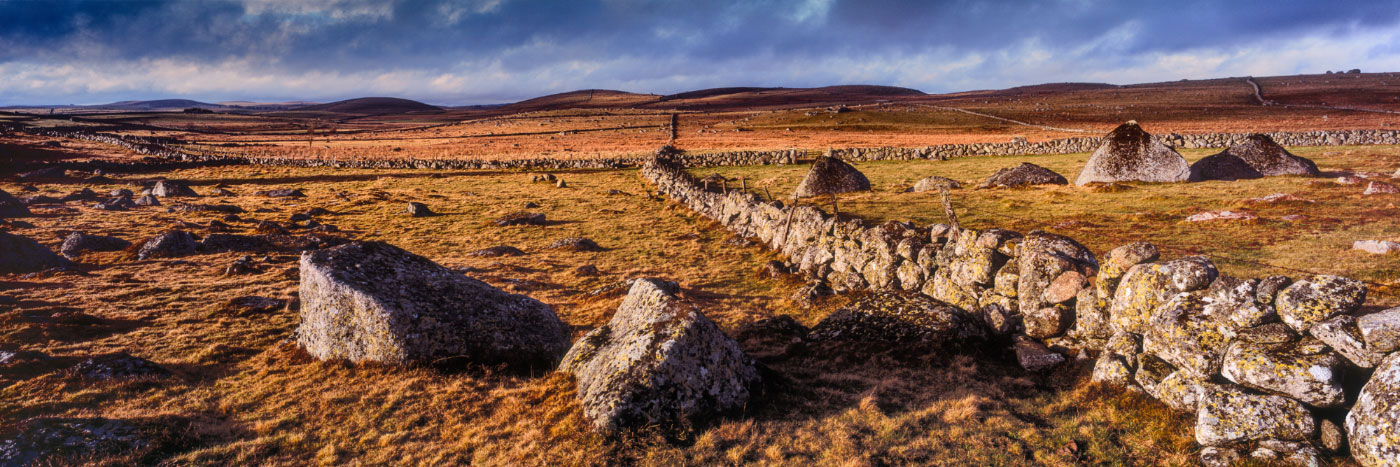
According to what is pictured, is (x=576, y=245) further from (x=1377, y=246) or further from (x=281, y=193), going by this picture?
(x=281, y=193)

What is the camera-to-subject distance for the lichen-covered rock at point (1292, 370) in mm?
6047

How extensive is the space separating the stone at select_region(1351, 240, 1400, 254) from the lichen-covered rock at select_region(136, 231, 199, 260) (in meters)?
31.6

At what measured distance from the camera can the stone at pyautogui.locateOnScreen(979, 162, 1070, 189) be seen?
28.1 metres

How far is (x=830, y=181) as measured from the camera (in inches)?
1149

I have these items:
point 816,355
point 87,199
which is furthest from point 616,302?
point 87,199

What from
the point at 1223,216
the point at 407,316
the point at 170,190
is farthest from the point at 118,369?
the point at 170,190

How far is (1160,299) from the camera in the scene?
8.08m

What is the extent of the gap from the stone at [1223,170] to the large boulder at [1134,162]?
0.57 metres

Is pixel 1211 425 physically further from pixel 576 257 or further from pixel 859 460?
pixel 576 257

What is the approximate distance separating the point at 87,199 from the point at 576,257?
3380 centimetres

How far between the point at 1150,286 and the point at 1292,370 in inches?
81.8

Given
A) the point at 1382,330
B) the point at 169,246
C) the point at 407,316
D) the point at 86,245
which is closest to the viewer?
the point at 1382,330

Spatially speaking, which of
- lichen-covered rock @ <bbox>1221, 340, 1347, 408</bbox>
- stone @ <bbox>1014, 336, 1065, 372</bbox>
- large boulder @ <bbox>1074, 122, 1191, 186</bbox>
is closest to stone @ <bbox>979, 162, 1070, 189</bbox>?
large boulder @ <bbox>1074, 122, 1191, 186</bbox>

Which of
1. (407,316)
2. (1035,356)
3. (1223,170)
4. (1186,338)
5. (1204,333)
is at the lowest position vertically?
(1035,356)
